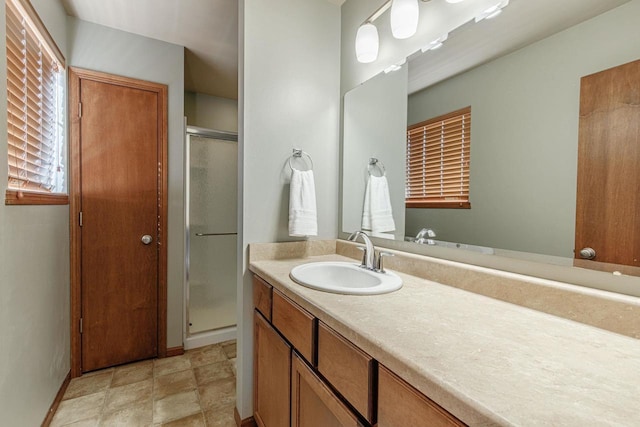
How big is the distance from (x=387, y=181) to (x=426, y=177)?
25 cm

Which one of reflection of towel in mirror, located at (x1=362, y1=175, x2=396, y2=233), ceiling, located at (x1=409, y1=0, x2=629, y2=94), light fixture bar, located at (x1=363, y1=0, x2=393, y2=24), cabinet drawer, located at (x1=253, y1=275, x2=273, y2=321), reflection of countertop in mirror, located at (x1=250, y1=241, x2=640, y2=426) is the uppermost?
light fixture bar, located at (x1=363, y1=0, x2=393, y2=24)

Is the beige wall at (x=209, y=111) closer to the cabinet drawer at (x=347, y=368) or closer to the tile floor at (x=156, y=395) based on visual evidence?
the tile floor at (x=156, y=395)

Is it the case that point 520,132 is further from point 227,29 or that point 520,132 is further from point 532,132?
point 227,29

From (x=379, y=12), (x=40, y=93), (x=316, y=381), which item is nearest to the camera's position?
(x=316, y=381)

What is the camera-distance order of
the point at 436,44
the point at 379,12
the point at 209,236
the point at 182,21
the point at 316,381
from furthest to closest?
the point at 209,236 < the point at 182,21 < the point at 379,12 < the point at 436,44 < the point at 316,381

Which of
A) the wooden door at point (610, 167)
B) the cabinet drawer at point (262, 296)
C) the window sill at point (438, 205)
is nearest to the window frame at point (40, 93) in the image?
the cabinet drawer at point (262, 296)

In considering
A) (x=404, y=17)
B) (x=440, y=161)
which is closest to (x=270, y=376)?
(x=440, y=161)

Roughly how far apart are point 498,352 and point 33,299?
6.22ft

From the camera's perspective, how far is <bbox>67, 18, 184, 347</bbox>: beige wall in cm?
202

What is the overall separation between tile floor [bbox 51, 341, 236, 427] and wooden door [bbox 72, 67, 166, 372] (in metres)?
0.17

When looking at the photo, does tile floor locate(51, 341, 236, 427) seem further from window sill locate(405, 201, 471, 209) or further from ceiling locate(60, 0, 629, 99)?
ceiling locate(60, 0, 629, 99)

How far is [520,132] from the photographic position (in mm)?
937

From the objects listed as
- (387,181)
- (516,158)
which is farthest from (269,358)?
(516,158)

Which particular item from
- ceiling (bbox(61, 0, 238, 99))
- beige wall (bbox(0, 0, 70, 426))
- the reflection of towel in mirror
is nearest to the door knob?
the reflection of towel in mirror
